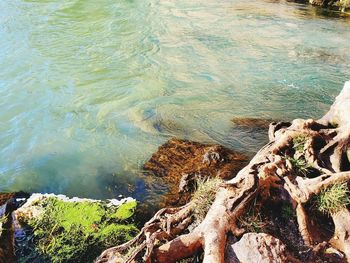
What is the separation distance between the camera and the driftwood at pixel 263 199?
4816mm

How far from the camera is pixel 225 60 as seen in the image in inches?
594

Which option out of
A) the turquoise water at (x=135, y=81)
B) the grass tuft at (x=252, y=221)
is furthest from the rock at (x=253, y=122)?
the grass tuft at (x=252, y=221)

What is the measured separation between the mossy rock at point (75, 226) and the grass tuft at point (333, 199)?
3083 mm

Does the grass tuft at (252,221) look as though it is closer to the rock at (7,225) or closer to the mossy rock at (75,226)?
the mossy rock at (75,226)

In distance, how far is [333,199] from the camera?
558 centimetres

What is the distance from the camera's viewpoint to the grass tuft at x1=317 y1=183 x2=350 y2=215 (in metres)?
5.56

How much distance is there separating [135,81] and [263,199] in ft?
28.6

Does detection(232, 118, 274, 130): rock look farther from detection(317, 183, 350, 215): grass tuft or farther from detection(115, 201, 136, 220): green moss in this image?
detection(317, 183, 350, 215): grass tuft

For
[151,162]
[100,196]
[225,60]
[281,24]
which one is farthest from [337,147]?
[281,24]

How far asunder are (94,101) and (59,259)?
6860mm

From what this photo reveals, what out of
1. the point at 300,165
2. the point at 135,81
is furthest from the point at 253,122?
the point at 135,81

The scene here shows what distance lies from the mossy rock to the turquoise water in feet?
2.76

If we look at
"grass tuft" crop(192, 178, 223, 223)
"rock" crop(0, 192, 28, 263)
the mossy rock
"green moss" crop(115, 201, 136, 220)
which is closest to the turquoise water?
"green moss" crop(115, 201, 136, 220)

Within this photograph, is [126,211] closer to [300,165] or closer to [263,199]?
[263,199]
